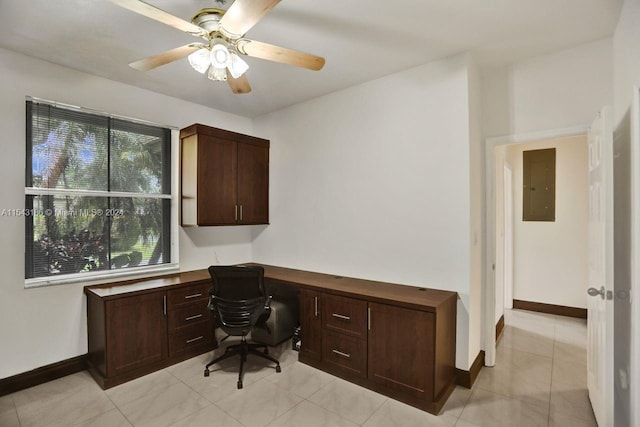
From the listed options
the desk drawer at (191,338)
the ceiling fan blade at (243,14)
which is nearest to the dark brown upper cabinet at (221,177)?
the desk drawer at (191,338)

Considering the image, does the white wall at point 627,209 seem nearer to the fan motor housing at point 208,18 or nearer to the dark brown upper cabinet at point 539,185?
the fan motor housing at point 208,18

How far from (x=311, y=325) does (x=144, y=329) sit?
154 cm

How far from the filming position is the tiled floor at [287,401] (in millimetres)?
2221

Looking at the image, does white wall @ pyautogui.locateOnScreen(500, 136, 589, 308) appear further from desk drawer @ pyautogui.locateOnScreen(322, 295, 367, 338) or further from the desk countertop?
desk drawer @ pyautogui.locateOnScreen(322, 295, 367, 338)

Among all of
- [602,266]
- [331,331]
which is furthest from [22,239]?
[602,266]

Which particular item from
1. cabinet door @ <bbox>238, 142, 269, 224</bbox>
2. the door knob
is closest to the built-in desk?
the door knob

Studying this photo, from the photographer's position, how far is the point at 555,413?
227 centimetres

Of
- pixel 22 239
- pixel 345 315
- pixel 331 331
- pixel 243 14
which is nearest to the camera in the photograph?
pixel 243 14

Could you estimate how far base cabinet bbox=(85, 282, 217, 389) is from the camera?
105 inches

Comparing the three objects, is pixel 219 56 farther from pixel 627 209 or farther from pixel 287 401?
pixel 627 209

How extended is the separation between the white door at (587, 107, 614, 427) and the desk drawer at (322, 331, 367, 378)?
1.55 metres

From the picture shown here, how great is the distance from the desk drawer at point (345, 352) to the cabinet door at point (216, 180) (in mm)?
1836

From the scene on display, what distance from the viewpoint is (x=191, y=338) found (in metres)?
3.19

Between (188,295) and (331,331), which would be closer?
(331,331)
